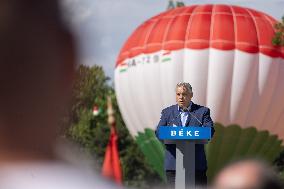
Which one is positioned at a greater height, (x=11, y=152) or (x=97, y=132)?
(x=97, y=132)

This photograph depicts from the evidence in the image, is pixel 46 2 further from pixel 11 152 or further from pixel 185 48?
pixel 185 48

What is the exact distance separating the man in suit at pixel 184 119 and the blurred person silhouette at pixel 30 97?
673 cm

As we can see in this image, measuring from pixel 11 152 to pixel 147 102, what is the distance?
21550 millimetres

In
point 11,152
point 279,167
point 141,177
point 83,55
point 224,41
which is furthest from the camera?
point 141,177

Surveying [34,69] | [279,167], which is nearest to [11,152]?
[34,69]

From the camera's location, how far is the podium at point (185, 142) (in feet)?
21.8

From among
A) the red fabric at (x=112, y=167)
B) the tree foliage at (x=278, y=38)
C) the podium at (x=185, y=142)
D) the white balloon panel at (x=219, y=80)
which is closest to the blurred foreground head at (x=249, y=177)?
the red fabric at (x=112, y=167)

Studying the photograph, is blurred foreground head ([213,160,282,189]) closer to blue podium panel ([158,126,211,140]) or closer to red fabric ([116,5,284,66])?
blue podium panel ([158,126,211,140])

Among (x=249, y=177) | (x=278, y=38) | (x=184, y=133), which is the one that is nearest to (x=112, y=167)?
(x=249, y=177)

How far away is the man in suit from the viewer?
307 inches

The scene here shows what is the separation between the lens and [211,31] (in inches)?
846

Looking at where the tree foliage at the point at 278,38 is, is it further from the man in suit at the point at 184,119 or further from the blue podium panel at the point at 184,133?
the blue podium panel at the point at 184,133

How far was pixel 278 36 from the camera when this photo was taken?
22.0 metres

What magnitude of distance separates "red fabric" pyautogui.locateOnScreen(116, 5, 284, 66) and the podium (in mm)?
14537
